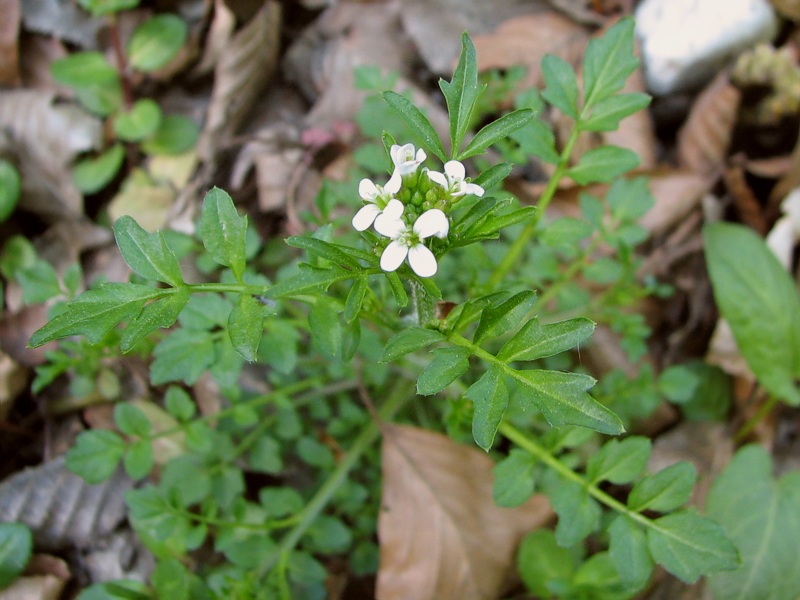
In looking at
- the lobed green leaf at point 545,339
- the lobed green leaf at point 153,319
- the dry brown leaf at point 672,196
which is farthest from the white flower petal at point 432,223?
the dry brown leaf at point 672,196

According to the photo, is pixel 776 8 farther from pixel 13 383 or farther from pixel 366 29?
pixel 13 383

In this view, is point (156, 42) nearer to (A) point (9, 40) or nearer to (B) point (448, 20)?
(A) point (9, 40)

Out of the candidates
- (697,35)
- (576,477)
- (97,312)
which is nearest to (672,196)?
(697,35)

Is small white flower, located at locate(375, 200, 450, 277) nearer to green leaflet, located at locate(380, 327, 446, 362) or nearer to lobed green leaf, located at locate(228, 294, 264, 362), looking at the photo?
green leaflet, located at locate(380, 327, 446, 362)

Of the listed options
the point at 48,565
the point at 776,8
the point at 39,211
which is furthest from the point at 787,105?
the point at 48,565

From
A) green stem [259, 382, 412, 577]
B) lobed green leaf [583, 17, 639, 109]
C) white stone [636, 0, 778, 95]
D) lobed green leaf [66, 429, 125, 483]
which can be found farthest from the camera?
white stone [636, 0, 778, 95]

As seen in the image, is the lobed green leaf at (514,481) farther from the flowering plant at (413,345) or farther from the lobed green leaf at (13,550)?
the lobed green leaf at (13,550)

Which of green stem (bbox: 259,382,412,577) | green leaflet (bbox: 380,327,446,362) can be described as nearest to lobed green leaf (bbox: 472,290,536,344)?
green leaflet (bbox: 380,327,446,362)
